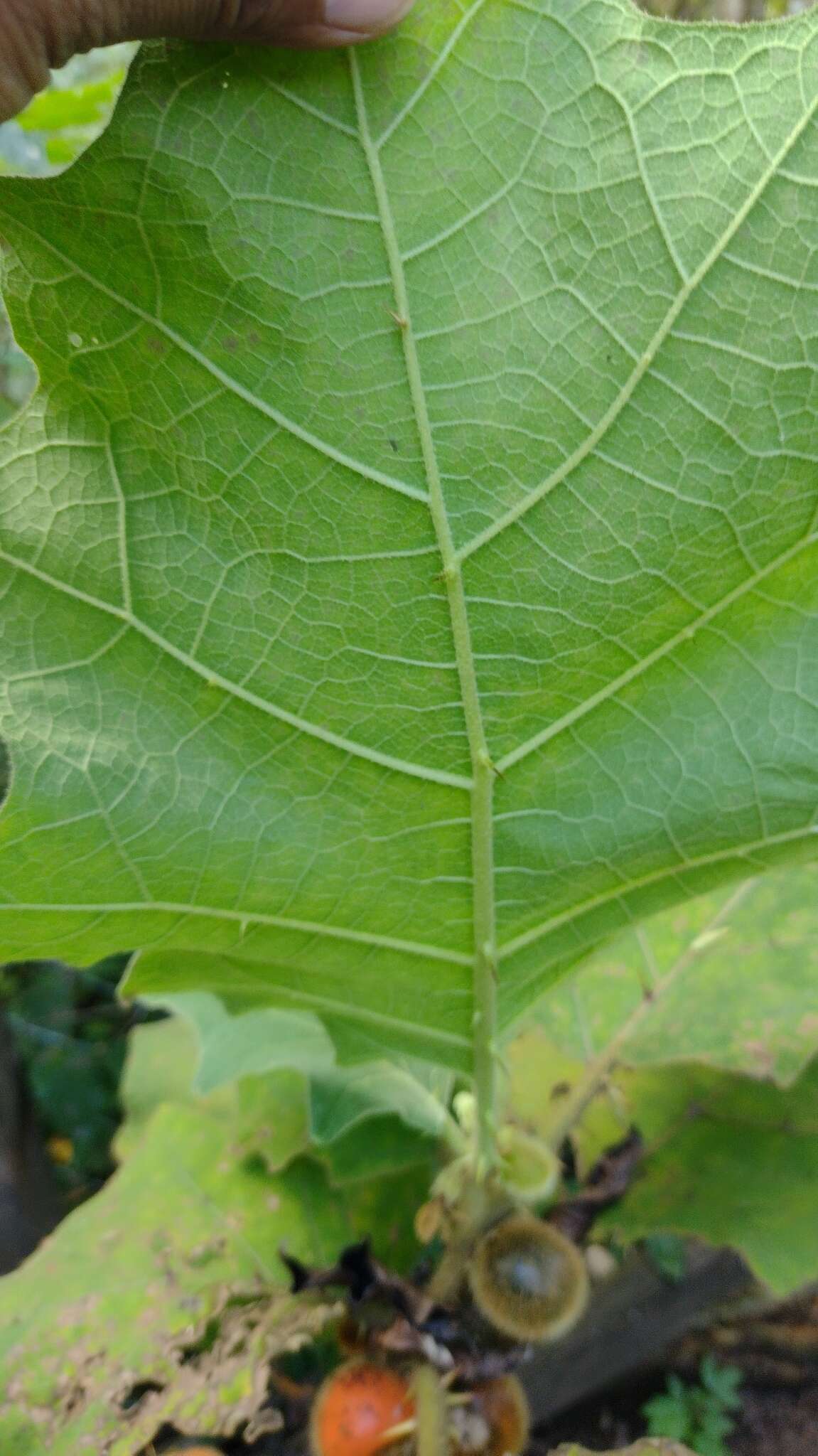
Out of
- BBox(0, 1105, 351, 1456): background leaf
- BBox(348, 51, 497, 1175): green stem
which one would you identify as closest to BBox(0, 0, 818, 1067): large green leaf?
BBox(348, 51, 497, 1175): green stem

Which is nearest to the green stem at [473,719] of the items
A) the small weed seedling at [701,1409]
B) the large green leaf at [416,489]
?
the large green leaf at [416,489]

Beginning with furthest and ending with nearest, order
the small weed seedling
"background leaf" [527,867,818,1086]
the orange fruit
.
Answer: the small weed seedling
"background leaf" [527,867,818,1086]
the orange fruit

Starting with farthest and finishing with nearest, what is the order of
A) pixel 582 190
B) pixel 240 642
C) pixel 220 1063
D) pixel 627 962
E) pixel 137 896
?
pixel 627 962 < pixel 220 1063 < pixel 137 896 < pixel 240 642 < pixel 582 190

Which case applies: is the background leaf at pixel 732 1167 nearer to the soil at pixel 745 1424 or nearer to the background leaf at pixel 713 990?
the background leaf at pixel 713 990

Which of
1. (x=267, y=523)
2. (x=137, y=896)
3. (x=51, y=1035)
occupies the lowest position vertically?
(x=51, y=1035)

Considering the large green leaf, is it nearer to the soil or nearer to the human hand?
the human hand

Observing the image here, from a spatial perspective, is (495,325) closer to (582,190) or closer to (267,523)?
(582,190)

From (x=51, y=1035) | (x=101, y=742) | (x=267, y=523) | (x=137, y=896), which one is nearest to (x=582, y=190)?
(x=267, y=523)
